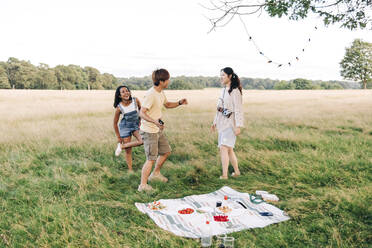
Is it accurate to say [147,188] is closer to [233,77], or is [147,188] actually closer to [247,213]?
[247,213]

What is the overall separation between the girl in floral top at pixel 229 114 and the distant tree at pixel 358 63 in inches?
2336

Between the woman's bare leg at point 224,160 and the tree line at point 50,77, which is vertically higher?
the tree line at point 50,77

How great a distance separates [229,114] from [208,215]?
2.29m

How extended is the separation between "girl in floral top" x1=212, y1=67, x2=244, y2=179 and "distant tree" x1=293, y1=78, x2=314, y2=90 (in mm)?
73462

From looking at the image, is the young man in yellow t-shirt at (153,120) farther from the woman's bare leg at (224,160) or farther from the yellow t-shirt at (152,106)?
the woman's bare leg at (224,160)

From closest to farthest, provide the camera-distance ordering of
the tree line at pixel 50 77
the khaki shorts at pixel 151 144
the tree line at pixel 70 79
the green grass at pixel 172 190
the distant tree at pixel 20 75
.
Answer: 1. the green grass at pixel 172 190
2. the khaki shorts at pixel 151 144
3. the tree line at pixel 70 79
4. the distant tree at pixel 20 75
5. the tree line at pixel 50 77

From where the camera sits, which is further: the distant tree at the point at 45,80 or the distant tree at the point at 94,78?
the distant tree at the point at 94,78

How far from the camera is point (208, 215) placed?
14.5ft

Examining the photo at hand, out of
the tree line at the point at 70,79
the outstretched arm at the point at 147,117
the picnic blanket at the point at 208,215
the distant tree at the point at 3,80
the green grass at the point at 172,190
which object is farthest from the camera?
the tree line at the point at 70,79

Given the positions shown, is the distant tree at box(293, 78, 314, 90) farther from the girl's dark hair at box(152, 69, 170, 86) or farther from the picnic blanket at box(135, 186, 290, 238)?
the picnic blanket at box(135, 186, 290, 238)

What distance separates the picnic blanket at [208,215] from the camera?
3.96m

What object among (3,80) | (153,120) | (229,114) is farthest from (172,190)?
(3,80)

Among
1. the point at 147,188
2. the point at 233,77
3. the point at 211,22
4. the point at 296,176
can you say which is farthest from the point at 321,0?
the point at 147,188

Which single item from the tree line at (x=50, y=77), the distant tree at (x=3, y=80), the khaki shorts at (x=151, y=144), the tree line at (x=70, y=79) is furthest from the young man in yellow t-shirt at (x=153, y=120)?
the distant tree at (x=3, y=80)
